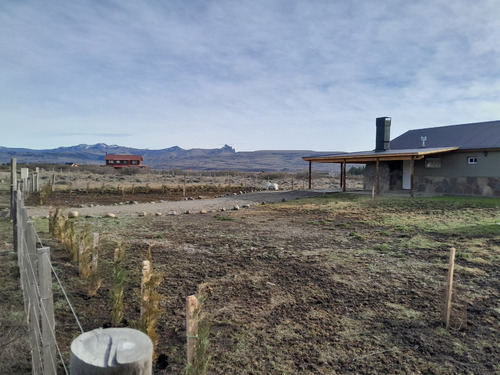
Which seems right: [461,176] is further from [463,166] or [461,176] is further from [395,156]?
[395,156]

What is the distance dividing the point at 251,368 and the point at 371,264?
4081 mm

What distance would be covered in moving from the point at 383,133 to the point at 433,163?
12.2 ft

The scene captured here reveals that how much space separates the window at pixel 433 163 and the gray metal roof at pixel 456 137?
1.27 metres

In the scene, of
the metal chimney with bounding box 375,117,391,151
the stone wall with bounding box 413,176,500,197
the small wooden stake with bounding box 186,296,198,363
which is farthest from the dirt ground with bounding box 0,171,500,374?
the metal chimney with bounding box 375,117,391,151

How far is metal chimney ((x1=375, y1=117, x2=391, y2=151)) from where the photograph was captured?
23.4 metres

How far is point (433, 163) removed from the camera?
21156mm

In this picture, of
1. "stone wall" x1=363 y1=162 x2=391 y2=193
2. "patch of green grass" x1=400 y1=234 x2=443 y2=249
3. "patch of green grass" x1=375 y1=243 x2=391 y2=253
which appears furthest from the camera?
"stone wall" x1=363 y1=162 x2=391 y2=193

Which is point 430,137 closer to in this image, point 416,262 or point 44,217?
point 416,262

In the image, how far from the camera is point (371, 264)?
22.3 ft

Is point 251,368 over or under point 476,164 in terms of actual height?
under

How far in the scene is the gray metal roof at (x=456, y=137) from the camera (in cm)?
1975

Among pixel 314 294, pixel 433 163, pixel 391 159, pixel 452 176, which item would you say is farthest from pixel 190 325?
pixel 433 163

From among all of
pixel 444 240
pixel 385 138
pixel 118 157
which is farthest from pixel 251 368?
pixel 118 157

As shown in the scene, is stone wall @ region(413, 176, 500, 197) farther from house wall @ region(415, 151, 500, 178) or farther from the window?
the window
